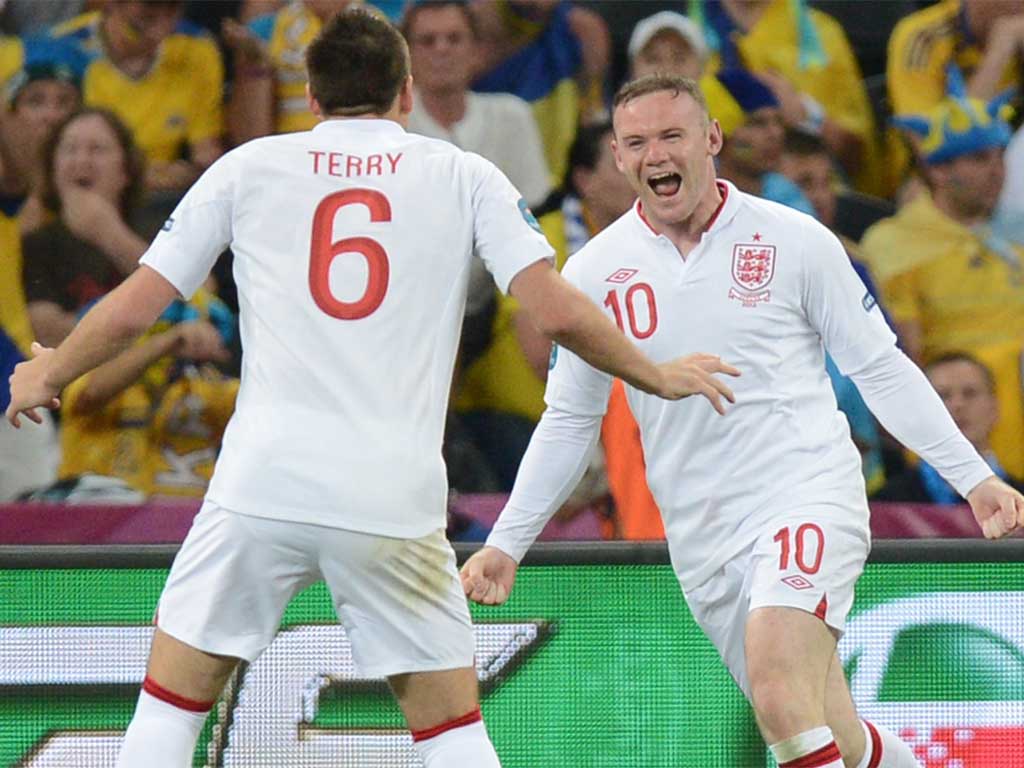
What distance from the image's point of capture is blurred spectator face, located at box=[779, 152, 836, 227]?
691 centimetres

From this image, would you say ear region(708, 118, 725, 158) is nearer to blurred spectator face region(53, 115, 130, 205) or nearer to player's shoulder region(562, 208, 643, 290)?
player's shoulder region(562, 208, 643, 290)

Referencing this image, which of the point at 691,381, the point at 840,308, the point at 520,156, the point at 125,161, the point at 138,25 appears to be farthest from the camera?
the point at 138,25

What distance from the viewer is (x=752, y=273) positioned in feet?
13.5

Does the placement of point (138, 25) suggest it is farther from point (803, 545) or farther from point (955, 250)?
point (803, 545)

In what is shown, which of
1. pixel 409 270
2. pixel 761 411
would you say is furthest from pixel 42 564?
pixel 761 411

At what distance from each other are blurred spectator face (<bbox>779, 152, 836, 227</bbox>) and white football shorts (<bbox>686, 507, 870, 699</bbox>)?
3.11m

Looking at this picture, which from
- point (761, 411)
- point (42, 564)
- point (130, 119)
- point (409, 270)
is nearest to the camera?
point (409, 270)

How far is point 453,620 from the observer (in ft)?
11.4

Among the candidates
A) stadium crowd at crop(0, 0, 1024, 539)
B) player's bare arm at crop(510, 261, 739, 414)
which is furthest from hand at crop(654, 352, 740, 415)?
stadium crowd at crop(0, 0, 1024, 539)

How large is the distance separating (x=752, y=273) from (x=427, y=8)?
128 inches

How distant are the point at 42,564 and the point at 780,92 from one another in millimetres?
3891

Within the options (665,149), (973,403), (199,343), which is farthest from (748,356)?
(199,343)

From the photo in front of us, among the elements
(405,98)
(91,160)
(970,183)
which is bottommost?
(970,183)

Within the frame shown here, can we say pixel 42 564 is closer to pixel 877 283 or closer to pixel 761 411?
pixel 761 411
